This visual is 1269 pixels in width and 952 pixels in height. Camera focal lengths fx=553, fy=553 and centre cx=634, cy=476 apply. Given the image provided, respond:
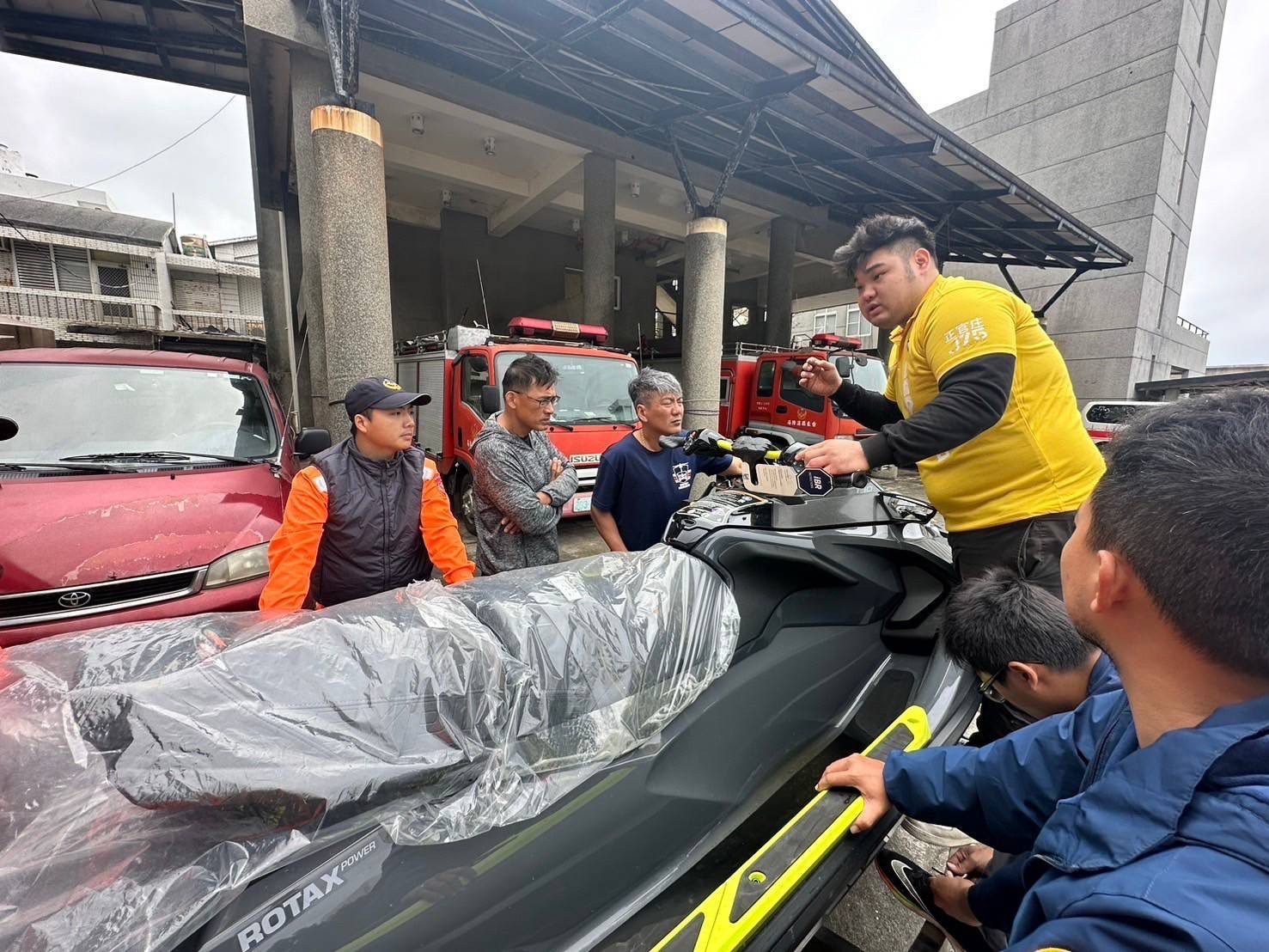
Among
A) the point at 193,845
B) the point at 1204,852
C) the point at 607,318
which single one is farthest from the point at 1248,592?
the point at 607,318

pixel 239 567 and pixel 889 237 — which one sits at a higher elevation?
pixel 889 237

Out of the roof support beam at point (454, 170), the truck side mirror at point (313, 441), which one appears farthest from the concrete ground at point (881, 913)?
the roof support beam at point (454, 170)

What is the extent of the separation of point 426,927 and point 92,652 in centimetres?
75

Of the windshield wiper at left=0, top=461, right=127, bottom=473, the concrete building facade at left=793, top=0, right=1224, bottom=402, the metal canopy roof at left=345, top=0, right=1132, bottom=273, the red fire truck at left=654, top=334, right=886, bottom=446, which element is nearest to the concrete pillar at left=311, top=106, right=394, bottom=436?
the windshield wiper at left=0, top=461, right=127, bottom=473

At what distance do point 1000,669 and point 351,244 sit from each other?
17.5ft

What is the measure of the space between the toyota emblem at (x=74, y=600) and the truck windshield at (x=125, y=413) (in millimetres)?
931

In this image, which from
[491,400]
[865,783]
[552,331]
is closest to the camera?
[865,783]

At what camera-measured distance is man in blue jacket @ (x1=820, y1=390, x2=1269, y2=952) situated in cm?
50

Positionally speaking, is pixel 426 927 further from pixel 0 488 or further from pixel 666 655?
pixel 0 488

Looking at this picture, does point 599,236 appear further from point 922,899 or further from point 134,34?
point 922,899

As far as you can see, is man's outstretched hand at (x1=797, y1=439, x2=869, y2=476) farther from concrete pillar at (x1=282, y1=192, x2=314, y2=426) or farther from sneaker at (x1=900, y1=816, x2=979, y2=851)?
concrete pillar at (x1=282, y1=192, x2=314, y2=426)

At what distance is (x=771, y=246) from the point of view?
1311cm

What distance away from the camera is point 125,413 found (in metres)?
2.94

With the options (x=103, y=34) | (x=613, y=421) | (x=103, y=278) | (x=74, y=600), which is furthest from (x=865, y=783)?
(x=103, y=278)
